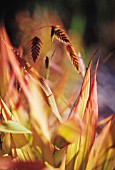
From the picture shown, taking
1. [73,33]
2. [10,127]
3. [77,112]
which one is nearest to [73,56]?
[73,33]

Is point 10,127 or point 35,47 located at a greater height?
point 35,47

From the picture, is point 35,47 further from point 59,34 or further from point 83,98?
point 83,98

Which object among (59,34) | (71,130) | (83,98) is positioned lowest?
(71,130)

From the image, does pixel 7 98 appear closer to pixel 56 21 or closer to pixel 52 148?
pixel 52 148

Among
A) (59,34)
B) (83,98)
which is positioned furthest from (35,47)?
(83,98)

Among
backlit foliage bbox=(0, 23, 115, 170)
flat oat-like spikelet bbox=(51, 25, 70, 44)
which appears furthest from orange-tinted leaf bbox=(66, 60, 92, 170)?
flat oat-like spikelet bbox=(51, 25, 70, 44)
